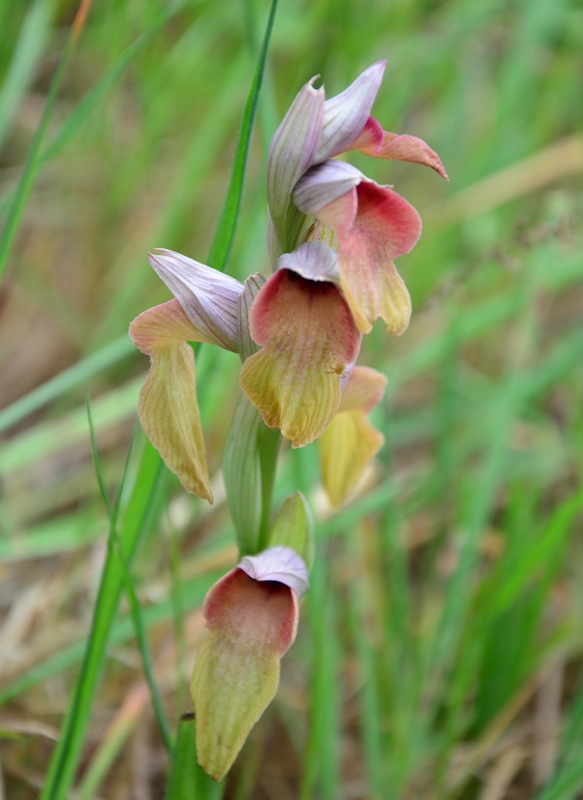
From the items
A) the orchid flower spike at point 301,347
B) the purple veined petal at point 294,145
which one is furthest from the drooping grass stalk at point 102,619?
the orchid flower spike at point 301,347

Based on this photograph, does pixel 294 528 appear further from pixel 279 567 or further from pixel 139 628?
pixel 139 628

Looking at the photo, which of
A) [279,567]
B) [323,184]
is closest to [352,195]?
[323,184]

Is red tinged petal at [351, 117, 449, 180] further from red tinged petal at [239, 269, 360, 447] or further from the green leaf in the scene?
the green leaf

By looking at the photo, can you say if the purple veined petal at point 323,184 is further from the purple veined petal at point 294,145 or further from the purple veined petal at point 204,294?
the purple veined petal at point 204,294

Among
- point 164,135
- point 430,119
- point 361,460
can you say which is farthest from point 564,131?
point 361,460

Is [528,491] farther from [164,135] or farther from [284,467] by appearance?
[164,135]

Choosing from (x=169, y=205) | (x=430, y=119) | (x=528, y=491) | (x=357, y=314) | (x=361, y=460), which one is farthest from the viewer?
(x=430, y=119)

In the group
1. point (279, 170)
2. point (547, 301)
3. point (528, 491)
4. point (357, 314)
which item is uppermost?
point (547, 301)
